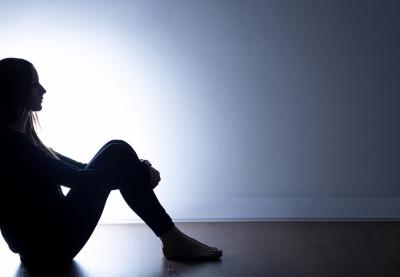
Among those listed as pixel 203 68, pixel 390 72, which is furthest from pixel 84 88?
pixel 390 72

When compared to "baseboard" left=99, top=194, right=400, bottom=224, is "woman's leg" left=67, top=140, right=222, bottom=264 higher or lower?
higher

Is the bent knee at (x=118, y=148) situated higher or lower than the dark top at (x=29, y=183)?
higher

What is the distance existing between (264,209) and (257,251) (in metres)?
0.89

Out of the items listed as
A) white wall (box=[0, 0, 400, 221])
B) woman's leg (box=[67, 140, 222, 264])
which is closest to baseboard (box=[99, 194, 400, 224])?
white wall (box=[0, 0, 400, 221])

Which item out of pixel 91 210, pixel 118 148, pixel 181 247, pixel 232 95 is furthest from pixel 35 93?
pixel 232 95

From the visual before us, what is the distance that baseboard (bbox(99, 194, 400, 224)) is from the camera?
13.4 ft

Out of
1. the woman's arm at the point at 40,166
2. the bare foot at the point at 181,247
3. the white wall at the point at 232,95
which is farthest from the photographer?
the white wall at the point at 232,95

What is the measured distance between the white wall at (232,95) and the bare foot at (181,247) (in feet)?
3.33

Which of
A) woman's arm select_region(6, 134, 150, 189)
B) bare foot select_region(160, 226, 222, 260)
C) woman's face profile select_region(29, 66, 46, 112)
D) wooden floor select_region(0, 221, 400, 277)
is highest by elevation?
woman's face profile select_region(29, 66, 46, 112)

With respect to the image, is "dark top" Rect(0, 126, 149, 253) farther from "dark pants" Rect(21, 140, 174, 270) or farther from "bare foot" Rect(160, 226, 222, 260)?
"bare foot" Rect(160, 226, 222, 260)

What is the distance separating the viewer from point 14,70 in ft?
9.04

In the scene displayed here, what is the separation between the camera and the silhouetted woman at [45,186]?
271cm

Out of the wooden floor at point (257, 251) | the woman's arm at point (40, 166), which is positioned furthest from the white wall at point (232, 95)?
the woman's arm at point (40, 166)

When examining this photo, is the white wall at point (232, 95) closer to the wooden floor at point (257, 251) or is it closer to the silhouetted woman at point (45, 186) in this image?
the wooden floor at point (257, 251)
